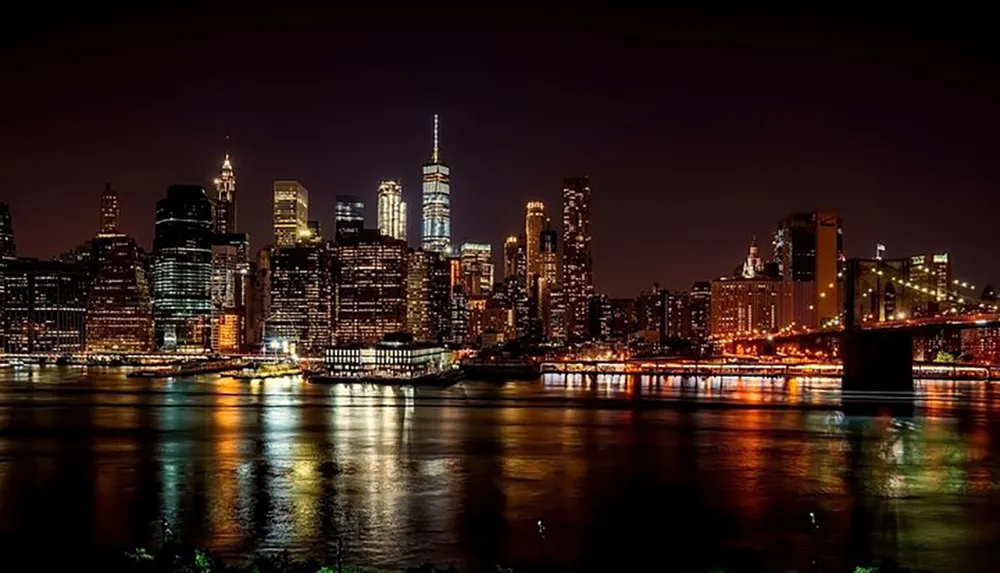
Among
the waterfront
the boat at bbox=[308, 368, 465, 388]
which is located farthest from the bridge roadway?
the waterfront

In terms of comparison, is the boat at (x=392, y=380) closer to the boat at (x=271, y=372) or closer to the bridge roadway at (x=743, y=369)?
the boat at (x=271, y=372)

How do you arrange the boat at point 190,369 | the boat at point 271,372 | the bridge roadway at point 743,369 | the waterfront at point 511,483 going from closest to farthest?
the waterfront at point 511,483 → the bridge roadway at point 743,369 → the boat at point 271,372 → the boat at point 190,369

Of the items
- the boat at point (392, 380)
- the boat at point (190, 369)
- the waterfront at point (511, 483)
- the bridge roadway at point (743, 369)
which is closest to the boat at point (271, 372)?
the boat at point (190, 369)

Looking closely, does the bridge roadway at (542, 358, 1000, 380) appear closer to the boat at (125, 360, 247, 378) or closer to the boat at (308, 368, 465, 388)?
the boat at (308, 368, 465, 388)

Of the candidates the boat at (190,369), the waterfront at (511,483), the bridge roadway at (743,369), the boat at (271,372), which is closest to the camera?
the waterfront at (511,483)

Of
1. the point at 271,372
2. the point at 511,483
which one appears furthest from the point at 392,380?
the point at 511,483

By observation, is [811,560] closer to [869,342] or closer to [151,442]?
[151,442]
